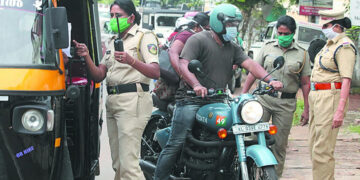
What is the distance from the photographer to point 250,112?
176 inches

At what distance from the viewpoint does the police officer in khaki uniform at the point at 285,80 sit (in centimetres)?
617

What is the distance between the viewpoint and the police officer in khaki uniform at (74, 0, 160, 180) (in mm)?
5145

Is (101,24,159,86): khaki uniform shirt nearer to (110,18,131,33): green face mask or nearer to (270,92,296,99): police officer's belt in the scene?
(110,18,131,33): green face mask

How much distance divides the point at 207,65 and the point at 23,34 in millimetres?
1692

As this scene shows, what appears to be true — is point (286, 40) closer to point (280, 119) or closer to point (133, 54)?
point (280, 119)

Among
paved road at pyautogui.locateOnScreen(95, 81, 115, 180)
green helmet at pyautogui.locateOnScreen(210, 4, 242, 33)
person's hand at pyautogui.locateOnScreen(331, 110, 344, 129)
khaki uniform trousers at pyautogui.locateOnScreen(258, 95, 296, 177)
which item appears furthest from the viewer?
paved road at pyautogui.locateOnScreen(95, 81, 115, 180)

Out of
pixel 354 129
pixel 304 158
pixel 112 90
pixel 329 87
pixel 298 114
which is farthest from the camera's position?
pixel 298 114

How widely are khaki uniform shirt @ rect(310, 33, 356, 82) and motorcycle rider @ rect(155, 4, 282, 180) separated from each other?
0.80m

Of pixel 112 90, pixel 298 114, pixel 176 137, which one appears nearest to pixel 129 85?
pixel 112 90

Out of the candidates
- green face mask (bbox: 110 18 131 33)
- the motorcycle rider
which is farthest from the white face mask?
green face mask (bbox: 110 18 131 33)

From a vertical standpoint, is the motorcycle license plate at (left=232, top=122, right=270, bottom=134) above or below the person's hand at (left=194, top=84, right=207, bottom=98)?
below

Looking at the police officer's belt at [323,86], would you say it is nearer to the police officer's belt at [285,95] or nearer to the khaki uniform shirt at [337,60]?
the khaki uniform shirt at [337,60]

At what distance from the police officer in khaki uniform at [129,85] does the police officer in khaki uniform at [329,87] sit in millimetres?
1705

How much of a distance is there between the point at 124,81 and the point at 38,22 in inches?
45.3
